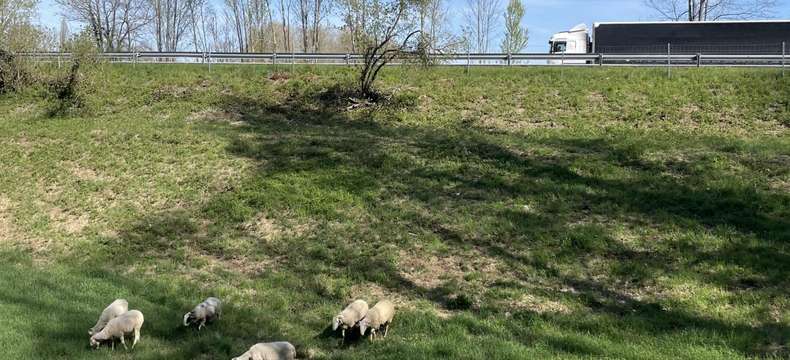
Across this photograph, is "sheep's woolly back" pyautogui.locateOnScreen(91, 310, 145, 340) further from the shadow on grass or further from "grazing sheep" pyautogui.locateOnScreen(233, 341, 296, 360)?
the shadow on grass

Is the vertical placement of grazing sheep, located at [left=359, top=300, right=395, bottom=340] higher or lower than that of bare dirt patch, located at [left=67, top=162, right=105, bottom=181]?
lower

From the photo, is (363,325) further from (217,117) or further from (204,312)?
(217,117)

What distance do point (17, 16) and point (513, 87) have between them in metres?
21.0

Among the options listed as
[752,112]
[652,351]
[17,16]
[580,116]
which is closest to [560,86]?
[580,116]

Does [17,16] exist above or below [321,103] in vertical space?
above

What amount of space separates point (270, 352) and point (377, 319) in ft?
4.23

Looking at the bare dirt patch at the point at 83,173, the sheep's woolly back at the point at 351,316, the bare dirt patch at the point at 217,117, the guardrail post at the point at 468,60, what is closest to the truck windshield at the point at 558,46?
the guardrail post at the point at 468,60

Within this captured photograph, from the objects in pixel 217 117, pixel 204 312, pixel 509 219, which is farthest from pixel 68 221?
pixel 509 219

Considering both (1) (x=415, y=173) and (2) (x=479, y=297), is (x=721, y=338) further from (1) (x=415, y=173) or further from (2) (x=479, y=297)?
(1) (x=415, y=173)

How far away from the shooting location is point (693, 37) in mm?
26375

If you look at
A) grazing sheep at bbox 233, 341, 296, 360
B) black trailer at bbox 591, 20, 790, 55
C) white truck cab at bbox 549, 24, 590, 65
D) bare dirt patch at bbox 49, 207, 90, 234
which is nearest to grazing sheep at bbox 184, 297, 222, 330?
grazing sheep at bbox 233, 341, 296, 360

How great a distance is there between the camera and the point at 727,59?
73.3 ft

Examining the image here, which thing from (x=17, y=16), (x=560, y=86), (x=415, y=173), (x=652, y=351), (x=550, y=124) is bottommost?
(x=652, y=351)

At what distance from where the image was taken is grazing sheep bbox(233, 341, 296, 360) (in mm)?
5624
